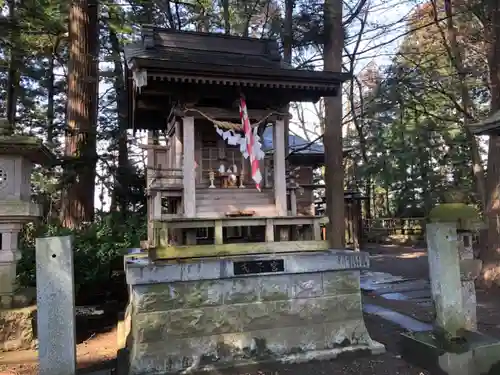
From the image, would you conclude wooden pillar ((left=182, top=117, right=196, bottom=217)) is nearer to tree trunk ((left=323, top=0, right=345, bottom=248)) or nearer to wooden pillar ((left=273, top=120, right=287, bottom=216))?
wooden pillar ((left=273, top=120, right=287, bottom=216))

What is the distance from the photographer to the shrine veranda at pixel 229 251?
5.35 metres

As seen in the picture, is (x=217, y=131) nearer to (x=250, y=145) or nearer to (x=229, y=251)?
(x=250, y=145)

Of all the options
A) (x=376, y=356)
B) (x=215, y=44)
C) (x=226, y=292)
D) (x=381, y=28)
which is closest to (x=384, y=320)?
(x=376, y=356)

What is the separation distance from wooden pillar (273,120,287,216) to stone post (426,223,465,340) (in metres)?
2.35

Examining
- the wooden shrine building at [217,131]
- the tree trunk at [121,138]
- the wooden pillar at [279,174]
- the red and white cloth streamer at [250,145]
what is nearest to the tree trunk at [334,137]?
the wooden shrine building at [217,131]

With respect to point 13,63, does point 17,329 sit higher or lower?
lower

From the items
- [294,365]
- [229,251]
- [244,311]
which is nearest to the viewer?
[294,365]

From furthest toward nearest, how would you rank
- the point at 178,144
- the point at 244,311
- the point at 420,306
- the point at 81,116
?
the point at 81,116 < the point at 420,306 < the point at 178,144 < the point at 244,311

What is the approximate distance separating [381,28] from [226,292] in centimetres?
1187

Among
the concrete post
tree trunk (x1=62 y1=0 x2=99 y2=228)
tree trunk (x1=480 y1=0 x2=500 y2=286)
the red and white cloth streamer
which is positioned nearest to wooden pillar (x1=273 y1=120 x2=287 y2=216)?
the red and white cloth streamer

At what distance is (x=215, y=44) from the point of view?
7.77 metres

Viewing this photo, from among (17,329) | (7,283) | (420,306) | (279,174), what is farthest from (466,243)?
(7,283)

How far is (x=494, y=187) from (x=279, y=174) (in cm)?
700

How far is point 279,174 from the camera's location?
660cm
